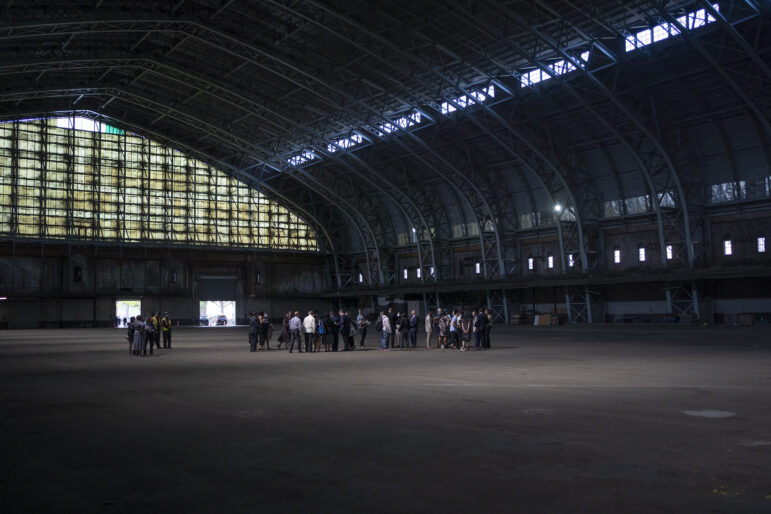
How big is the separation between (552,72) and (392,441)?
34792 millimetres

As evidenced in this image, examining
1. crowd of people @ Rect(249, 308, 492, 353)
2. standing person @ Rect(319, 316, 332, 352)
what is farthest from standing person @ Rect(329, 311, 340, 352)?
standing person @ Rect(319, 316, 332, 352)

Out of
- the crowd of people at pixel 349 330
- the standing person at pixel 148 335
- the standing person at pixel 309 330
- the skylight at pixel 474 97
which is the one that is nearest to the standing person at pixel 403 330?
the crowd of people at pixel 349 330

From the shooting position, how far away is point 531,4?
36.9 m

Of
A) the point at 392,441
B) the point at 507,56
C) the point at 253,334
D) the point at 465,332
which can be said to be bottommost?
the point at 392,441

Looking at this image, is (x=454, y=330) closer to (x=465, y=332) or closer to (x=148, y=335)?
(x=465, y=332)

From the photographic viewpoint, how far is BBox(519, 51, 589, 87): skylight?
41.0 m

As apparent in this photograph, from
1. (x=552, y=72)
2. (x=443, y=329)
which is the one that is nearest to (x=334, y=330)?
(x=443, y=329)

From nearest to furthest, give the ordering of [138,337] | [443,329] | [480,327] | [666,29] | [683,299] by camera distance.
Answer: [138,337], [480,327], [443,329], [666,29], [683,299]

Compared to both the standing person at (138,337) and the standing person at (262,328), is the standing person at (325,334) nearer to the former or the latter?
the standing person at (262,328)

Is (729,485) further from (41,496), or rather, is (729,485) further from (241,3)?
(241,3)

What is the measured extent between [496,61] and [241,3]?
Answer: 15457 mm

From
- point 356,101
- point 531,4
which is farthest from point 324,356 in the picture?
point 356,101

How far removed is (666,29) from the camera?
3728 centimetres

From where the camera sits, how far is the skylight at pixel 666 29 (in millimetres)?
36188
